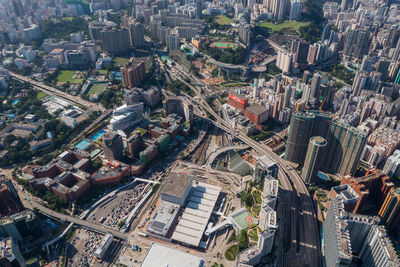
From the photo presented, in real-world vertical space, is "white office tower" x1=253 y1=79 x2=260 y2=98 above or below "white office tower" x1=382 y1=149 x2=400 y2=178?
above

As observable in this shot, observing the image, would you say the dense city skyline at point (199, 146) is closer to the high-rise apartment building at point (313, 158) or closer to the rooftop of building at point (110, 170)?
the rooftop of building at point (110, 170)

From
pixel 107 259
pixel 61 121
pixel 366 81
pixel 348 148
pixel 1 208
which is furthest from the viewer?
pixel 366 81

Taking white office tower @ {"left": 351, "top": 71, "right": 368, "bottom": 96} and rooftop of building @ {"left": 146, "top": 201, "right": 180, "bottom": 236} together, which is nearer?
rooftop of building @ {"left": 146, "top": 201, "right": 180, "bottom": 236}

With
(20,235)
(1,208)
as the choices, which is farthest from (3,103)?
(20,235)

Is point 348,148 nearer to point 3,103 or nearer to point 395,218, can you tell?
point 395,218

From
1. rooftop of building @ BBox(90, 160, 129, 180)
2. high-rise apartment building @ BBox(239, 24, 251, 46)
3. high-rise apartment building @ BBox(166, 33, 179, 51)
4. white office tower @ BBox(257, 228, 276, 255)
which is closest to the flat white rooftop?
white office tower @ BBox(257, 228, 276, 255)

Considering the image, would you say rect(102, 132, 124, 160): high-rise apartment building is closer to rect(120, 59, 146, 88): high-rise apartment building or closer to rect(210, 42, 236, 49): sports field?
rect(120, 59, 146, 88): high-rise apartment building
